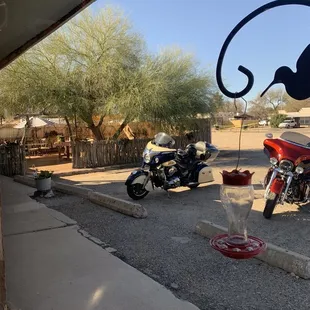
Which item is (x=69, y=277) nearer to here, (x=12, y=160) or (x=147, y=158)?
(x=147, y=158)

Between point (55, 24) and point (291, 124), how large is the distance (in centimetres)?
5065

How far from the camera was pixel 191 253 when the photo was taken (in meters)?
4.33

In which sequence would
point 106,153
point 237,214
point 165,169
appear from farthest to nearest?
point 106,153 < point 165,169 < point 237,214

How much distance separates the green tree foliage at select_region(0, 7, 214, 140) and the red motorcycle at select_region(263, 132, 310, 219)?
7.64 m

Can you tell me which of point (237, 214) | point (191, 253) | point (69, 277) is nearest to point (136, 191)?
point (191, 253)

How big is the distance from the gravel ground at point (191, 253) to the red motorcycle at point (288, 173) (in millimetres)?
317

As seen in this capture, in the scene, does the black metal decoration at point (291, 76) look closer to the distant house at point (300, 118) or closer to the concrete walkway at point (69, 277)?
the concrete walkway at point (69, 277)

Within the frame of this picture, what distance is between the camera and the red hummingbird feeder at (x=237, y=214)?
1673 millimetres

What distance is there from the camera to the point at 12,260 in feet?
13.2

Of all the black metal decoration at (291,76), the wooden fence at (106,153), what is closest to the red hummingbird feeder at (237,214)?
the black metal decoration at (291,76)

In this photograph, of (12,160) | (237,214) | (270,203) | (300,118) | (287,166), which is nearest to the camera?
(237,214)

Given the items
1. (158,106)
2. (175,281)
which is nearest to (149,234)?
(175,281)

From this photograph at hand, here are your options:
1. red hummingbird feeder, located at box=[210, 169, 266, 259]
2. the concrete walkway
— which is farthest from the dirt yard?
red hummingbird feeder, located at box=[210, 169, 266, 259]

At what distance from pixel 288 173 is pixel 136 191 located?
2992mm
